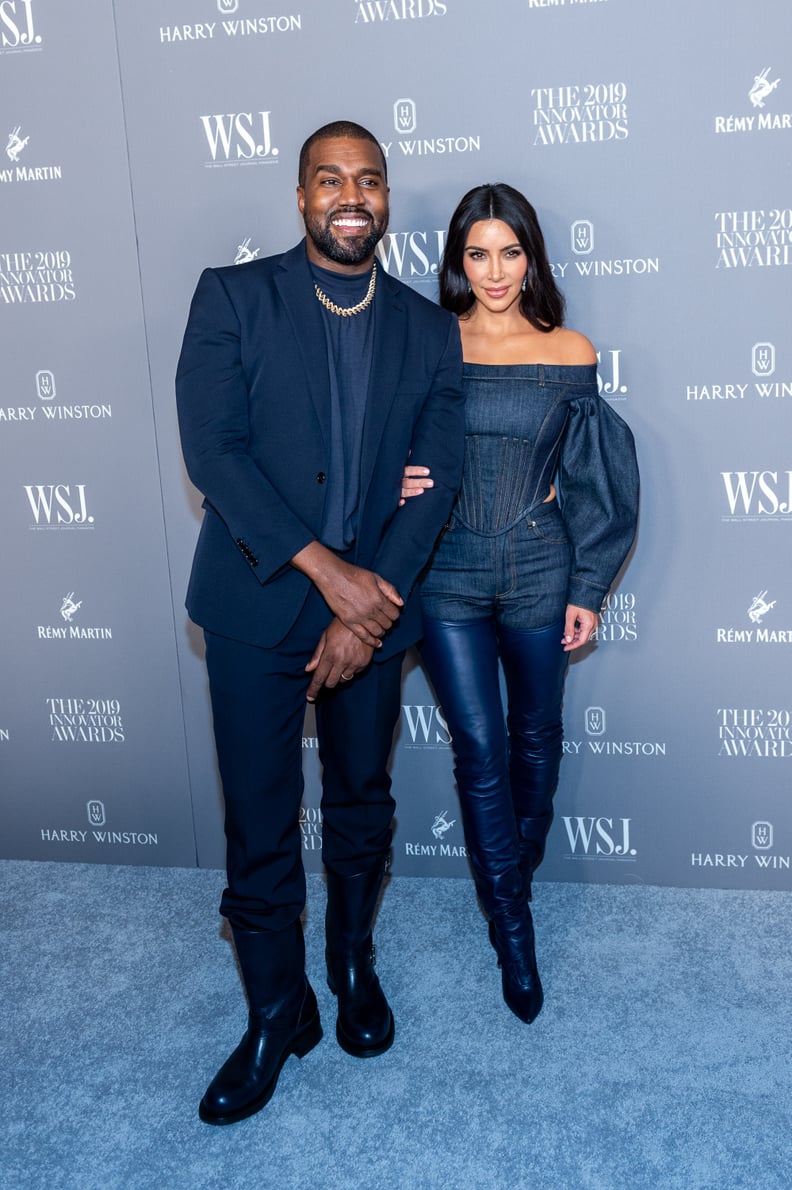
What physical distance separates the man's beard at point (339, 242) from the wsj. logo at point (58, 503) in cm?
129

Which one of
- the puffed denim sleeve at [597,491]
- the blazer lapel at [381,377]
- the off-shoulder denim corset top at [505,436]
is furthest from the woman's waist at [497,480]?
the blazer lapel at [381,377]

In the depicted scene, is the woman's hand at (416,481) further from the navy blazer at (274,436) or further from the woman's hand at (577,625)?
the woman's hand at (577,625)

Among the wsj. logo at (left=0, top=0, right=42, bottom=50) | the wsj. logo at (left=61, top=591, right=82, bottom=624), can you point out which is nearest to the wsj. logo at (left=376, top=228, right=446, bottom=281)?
the wsj. logo at (left=0, top=0, right=42, bottom=50)

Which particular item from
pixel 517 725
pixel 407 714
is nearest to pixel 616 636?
pixel 517 725

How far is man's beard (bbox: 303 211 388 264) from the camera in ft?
6.88

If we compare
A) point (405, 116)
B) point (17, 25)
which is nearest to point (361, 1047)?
point (405, 116)

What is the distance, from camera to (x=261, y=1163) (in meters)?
2.09

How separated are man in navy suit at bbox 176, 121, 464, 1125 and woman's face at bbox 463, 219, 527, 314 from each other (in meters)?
0.21

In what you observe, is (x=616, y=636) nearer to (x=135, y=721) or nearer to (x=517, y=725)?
(x=517, y=725)

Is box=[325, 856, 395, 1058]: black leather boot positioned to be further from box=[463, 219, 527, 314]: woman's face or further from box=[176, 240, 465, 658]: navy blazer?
box=[463, 219, 527, 314]: woman's face

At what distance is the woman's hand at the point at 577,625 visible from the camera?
2.62 metres

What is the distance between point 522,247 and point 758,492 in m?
0.91

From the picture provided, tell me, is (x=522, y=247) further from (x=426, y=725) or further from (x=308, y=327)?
(x=426, y=725)

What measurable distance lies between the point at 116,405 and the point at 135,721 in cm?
94
